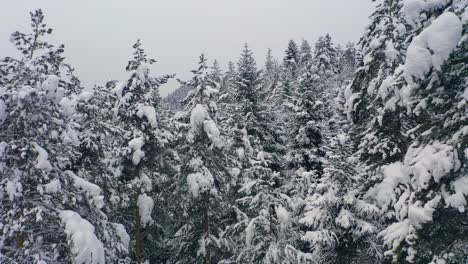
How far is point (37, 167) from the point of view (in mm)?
9391

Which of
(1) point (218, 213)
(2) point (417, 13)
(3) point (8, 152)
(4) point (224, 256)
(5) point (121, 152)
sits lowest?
(4) point (224, 256)

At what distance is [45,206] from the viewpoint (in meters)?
9.97

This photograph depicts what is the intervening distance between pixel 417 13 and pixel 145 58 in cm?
1208

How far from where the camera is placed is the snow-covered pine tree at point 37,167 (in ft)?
30.6

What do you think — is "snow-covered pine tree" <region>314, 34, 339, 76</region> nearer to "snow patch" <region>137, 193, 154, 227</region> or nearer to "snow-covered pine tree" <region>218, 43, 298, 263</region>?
"snow-covered pine tree" <region>218, 43, 298, 263</region>

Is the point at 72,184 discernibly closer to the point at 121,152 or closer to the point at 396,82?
the point at 121,152

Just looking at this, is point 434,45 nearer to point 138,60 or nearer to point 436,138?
point 436,138

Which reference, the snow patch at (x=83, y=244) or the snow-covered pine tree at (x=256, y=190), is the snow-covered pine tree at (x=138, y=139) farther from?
the snow patch at (x=83, y=244)

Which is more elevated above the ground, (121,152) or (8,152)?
(8,152)

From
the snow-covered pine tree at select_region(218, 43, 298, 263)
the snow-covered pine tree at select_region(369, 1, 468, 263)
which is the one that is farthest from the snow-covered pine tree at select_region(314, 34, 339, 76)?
the snow-covered pine tree at select_region(369, 1, 468, 263)

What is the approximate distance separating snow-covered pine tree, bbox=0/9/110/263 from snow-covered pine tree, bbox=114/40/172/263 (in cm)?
603

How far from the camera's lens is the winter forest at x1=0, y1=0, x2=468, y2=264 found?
860cm

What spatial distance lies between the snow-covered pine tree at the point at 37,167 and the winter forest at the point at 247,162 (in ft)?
0.14

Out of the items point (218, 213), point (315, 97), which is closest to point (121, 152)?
point (218, 213)
